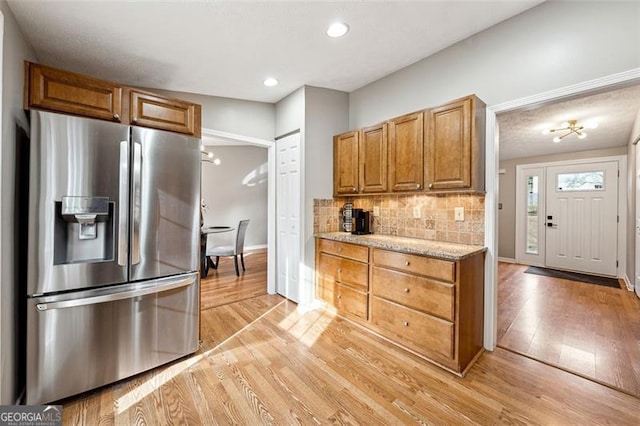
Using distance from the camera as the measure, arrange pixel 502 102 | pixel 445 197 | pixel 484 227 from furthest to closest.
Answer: pixel 445 197 → pixel 484 227 → pixel 502 102

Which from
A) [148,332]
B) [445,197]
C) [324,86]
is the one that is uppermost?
[324,86]

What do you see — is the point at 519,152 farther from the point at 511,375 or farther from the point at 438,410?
the point at 438,410

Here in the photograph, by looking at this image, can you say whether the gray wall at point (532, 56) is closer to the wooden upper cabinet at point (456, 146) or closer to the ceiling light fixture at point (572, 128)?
the wooden upper cabinet at point (456, 146)

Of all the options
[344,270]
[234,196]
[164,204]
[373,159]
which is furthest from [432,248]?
[234,196]

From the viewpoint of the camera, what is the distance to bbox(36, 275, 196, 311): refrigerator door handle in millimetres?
1701

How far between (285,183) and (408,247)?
6.19 feet

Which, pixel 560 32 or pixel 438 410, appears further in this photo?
pixel 560 32

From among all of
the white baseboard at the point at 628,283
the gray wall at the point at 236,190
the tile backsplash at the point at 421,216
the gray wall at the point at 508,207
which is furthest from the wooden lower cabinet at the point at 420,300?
the gray wall at the point at 236,190

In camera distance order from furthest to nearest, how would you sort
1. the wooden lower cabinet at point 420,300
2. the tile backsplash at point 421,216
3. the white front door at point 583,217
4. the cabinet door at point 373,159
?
the white front door at point 583,217, the cabinet door at point 373,159, the tile backsplash at point 421,216, the wooden lower cabinet at point 420,300

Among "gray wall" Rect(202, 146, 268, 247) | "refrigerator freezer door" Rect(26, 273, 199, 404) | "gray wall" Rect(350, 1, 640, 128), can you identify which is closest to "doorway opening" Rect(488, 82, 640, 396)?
"gray wall" Rect(350, 1, 640, 128)

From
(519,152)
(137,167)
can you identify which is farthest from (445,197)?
(519,152)

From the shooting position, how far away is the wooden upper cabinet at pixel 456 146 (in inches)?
88.4

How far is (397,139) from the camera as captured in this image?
278 centimetres

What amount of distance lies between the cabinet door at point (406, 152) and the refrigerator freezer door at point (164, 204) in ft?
5.89
